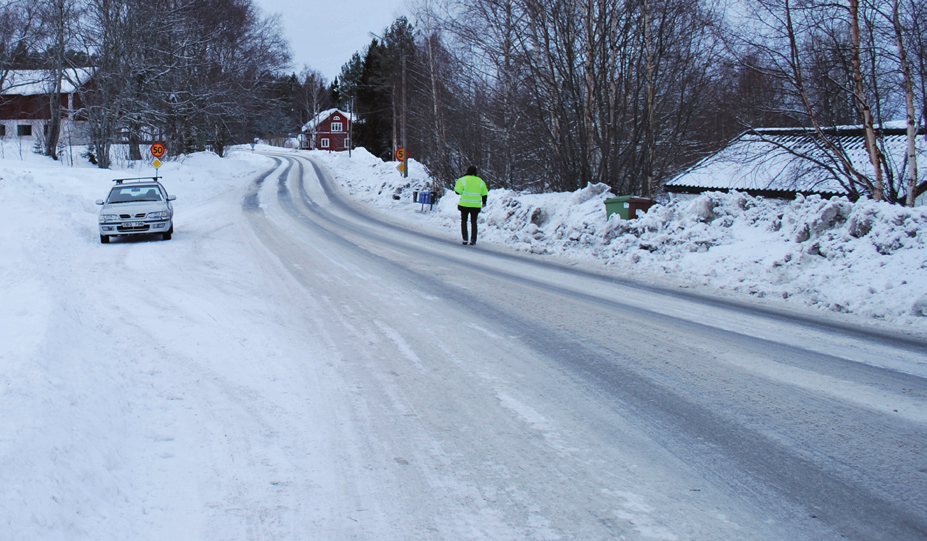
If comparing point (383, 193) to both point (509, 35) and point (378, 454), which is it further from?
point (378, 454)

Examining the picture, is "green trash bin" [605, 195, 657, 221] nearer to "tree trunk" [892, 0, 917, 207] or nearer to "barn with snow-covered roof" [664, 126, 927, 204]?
"barn with snow-covered roof" [664, 126, 927, 204]

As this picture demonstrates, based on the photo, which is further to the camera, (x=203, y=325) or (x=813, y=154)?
(x=813, y=154)

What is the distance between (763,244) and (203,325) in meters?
8.88

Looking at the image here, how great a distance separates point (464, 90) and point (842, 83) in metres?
14.1

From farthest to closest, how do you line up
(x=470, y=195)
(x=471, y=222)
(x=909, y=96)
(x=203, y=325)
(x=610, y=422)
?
1. (x=470, y=195)
2. (x=471, y=222)
3. (x=909, y=96)
4. (x=203, y=325)
5. (x=610, y=422)

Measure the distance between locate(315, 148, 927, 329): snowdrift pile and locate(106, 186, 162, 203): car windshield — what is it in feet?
27.5

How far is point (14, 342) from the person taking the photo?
17.8 ft

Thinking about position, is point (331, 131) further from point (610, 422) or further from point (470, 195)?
point (610, 422)

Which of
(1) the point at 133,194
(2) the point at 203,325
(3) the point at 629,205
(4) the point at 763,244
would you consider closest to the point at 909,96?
(4) the point at 763,244

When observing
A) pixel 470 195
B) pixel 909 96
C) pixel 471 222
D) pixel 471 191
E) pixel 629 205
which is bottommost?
pixel 471 222

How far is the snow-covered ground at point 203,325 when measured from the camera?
3.31 meters

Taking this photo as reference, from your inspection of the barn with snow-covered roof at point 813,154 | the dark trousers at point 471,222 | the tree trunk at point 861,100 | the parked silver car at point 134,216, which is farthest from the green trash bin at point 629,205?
the parked silver car at point 134,216

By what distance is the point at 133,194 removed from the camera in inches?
636

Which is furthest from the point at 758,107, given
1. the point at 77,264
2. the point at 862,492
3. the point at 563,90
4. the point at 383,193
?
the point at 383,193
